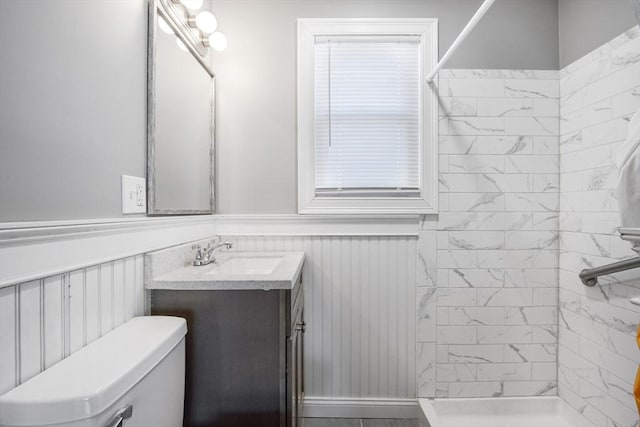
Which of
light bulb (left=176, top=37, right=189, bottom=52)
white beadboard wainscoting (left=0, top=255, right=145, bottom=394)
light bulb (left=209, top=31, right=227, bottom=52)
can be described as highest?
light bulb (left=209, top=31, right=227, bottom=52)

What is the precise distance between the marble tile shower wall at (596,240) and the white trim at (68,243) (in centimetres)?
195

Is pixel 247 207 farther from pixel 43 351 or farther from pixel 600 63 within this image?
pixel 600 63

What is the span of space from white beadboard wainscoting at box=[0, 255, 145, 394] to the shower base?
5.22 ft

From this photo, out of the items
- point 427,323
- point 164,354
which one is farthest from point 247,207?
point 427,323

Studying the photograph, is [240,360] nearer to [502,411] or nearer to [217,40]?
[217,40]

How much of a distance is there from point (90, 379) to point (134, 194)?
2.06 feet

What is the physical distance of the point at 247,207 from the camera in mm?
1797

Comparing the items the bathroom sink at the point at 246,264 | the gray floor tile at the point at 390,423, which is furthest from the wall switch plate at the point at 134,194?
the gray floor tile at the point at 390,423

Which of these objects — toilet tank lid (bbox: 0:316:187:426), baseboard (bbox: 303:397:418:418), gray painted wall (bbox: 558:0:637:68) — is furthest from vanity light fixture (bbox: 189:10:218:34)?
baseboard (bbox: 303:397:418:418)

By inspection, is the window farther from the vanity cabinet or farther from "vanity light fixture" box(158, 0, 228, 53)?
the vanity cabinet

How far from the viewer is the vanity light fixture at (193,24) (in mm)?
1305

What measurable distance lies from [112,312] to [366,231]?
123cm

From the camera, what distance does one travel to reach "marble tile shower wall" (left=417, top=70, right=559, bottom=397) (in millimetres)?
1757

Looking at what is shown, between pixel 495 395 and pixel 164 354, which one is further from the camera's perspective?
pixel 495 395
